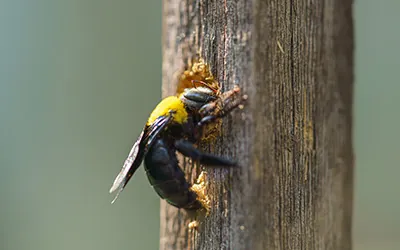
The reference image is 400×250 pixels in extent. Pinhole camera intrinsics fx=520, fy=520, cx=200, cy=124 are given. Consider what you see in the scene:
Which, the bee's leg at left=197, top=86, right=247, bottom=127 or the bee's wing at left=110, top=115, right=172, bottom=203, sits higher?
the bee's leg at left=197, top=86, right=247, bottom=127

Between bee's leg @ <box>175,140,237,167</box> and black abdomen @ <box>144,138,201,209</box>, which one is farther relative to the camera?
black abdomen @ <box>144,138,201,209</box>

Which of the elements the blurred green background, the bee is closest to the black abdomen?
the bee

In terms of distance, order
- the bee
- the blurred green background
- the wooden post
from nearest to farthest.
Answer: the wooden post < the bee < the blurred green background

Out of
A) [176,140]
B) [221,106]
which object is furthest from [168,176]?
[221,106]

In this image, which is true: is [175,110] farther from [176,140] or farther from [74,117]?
[74,117]

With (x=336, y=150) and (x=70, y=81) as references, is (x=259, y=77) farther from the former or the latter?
(x=70, y=81)

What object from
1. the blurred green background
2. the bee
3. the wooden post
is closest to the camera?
the wooden post

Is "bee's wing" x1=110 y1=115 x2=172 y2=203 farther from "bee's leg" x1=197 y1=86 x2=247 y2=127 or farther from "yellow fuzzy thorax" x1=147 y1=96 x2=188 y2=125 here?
"bee's leg" x1=197 y1=86 x2=247 y2=127
